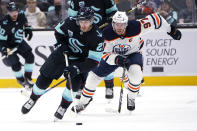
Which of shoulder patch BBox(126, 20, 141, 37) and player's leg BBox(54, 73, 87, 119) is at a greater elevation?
shoulder patch BBox(126, 20, 141, 37)

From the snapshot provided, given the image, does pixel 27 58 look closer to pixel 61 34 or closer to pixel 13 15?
pixel 13 15

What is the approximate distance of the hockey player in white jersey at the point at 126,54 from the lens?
4250mm

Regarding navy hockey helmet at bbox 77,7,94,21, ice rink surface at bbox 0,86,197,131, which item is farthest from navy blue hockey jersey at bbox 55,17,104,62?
ice rink surface at bbox 0,86,197,131

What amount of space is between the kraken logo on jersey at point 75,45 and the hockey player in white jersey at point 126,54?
0.50 m

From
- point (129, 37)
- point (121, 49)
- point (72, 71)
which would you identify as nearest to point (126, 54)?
point (121, 49)

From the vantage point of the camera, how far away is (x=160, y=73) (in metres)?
6.25

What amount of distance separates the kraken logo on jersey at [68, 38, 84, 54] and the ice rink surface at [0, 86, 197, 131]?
64 cm

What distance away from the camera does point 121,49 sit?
435cm

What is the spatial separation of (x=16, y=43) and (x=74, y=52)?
199 centimetres

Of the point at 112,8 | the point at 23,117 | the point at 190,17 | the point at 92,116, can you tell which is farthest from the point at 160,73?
the point at 23,117

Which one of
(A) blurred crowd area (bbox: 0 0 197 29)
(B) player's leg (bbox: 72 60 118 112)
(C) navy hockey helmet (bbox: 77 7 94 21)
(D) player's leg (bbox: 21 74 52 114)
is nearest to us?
(C) navy hockey helmet (bbox: 77 7 94 21)

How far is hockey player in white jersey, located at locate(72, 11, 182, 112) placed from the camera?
4.25 meters

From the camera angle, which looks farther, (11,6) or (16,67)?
(16,67)

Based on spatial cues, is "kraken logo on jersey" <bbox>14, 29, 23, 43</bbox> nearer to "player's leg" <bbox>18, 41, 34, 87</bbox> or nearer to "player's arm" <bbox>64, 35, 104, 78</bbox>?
"player's leg" <bbox>18, 41, 34, 87</bbox>
